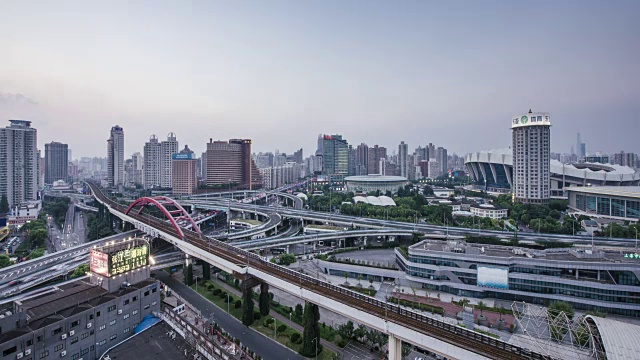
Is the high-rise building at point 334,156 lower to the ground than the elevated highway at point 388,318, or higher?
higher

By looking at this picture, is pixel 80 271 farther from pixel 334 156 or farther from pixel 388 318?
pixel 334 156

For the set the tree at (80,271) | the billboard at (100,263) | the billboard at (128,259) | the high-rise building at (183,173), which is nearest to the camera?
the billboard at (100,263)

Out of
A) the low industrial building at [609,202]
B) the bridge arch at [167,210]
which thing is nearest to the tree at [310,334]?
the bridge arch at [167,210]

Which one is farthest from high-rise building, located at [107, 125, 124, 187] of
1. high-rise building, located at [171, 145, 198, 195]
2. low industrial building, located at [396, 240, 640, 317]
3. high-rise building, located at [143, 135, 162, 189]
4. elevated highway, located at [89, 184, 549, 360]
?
low industrial building, located at [396, 240, 640, 317]

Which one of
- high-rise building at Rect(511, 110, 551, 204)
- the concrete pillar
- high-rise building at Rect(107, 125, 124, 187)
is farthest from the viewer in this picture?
high-rise building at Rect(107, 125, 124, 187)

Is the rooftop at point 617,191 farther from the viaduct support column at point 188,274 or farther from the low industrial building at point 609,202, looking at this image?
the viaduct support column at point 188,274

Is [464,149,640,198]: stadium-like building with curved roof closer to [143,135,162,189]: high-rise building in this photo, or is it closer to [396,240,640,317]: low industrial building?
[396,240,640,317]: low industrial building

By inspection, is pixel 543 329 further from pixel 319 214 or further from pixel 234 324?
pixel 319 214
